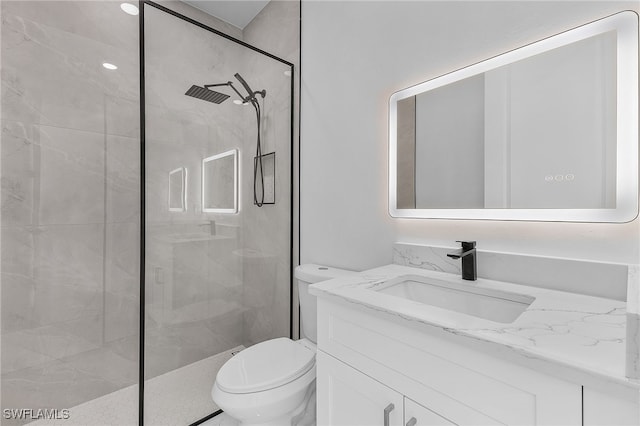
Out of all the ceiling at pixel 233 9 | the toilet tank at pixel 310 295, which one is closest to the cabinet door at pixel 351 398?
the toilet tank at pixel 310 295

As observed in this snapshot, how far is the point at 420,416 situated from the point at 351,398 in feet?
0.80

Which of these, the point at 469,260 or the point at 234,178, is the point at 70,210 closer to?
the point at 234,178

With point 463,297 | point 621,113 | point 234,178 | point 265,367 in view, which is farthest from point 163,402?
A: point 621,113

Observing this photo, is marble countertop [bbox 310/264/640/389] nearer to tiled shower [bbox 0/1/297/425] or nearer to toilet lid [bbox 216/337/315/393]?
toilet lid [bbox 216/337/315/393]

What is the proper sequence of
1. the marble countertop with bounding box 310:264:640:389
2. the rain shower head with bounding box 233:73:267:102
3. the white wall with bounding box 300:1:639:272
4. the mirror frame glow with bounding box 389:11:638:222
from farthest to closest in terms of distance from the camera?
the rain shower head with bounding box 233:73:267:102, the white wall with bounding box 300:1:639:272, the mirror frame glow with bounding box 389:11:638:222, the marble countertop with bounding box 310:264:640:389

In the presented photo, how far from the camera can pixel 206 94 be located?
1.58 metres

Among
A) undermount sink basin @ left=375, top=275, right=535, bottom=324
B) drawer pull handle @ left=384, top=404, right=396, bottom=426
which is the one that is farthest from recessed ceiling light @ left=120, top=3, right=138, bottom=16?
drawer pull handle @ left=384, top=404, right=396, bottom=426

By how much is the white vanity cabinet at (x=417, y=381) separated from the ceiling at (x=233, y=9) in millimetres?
2009

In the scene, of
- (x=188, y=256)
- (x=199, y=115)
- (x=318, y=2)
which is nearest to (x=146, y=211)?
(x=188, y=256)

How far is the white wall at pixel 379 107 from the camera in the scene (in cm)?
95

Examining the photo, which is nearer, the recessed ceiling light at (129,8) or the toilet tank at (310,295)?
the toilet tank at (310,295)

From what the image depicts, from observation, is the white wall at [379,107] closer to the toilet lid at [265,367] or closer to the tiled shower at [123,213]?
the tiled shower at [123,213]

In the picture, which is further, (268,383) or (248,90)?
(248,90)

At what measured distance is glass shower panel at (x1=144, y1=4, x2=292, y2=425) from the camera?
1443 millimetres
